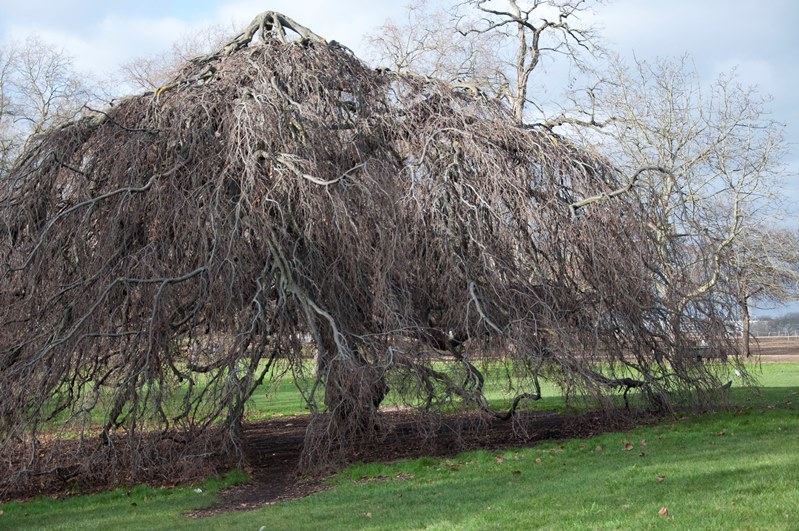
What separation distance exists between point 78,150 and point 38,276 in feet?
5.18

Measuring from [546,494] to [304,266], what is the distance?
363 cm

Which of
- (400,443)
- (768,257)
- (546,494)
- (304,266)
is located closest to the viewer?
(546,494)

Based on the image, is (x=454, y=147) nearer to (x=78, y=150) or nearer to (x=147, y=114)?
(x=147, y=114)

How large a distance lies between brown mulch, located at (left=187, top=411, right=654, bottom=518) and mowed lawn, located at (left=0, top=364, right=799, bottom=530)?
265 millimetres

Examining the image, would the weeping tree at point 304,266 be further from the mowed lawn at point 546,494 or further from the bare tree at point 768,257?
the bare tree at point 768,257

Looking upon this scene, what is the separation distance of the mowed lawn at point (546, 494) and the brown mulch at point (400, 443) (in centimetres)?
27

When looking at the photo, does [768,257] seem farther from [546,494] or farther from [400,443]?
[546,494]

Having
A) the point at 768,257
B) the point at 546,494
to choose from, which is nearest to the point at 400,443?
the point at 546,494

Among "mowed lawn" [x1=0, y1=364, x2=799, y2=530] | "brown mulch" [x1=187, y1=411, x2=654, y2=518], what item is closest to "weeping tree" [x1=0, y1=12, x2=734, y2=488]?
"brown mulch" [x1=187, y1=411, x2=654, y2=518]

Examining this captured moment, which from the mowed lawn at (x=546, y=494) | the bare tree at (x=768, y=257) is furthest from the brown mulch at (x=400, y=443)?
the bare tree at (x=768, y=257)

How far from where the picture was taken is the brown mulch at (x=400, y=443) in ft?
25.8

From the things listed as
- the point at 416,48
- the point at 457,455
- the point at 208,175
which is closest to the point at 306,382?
the point at 457,455

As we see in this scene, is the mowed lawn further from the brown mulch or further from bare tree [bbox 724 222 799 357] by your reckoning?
bare tree [bbox 724 222 799 357]

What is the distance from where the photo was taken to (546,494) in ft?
21.3
